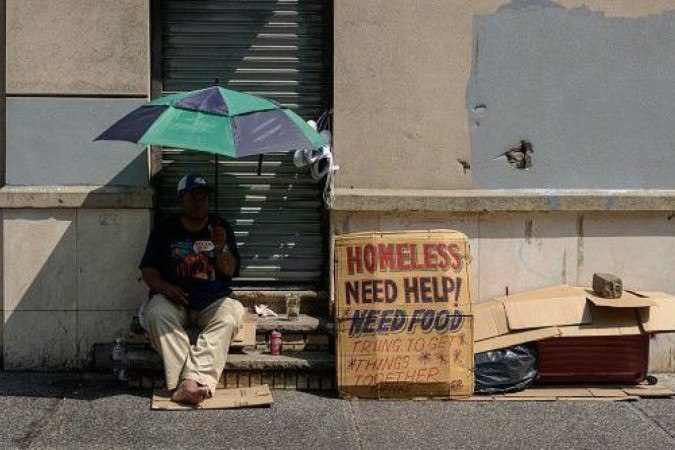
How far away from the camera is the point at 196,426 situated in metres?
5.78

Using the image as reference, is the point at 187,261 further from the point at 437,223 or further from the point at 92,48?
the point at 437,223

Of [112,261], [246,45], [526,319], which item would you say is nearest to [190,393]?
[112,261]

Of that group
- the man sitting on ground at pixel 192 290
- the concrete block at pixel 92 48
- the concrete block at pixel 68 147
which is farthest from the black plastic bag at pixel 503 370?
the concrete block at pixel 92 48

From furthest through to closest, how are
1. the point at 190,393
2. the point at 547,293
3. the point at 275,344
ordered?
the point at 547,293
the point at 275,344
the point at 190,393

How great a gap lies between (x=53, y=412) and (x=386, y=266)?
2.29 m

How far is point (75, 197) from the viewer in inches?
272

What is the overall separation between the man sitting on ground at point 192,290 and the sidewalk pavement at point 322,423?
0.33 m

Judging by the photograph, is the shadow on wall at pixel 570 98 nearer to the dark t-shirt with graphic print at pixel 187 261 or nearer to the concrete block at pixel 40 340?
the dark t-shirt with graphic print at pixel 187 261

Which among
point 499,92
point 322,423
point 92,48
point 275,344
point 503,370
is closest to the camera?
point 322,423

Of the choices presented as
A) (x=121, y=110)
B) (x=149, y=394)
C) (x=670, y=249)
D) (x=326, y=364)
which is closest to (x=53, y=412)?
(x=149, y=394)

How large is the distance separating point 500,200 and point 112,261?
2808 millimetres

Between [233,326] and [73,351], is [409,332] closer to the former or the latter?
[233,326]

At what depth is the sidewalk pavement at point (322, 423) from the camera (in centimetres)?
554

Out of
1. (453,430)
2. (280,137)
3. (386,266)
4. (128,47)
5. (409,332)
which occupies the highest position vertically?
(128,47)
